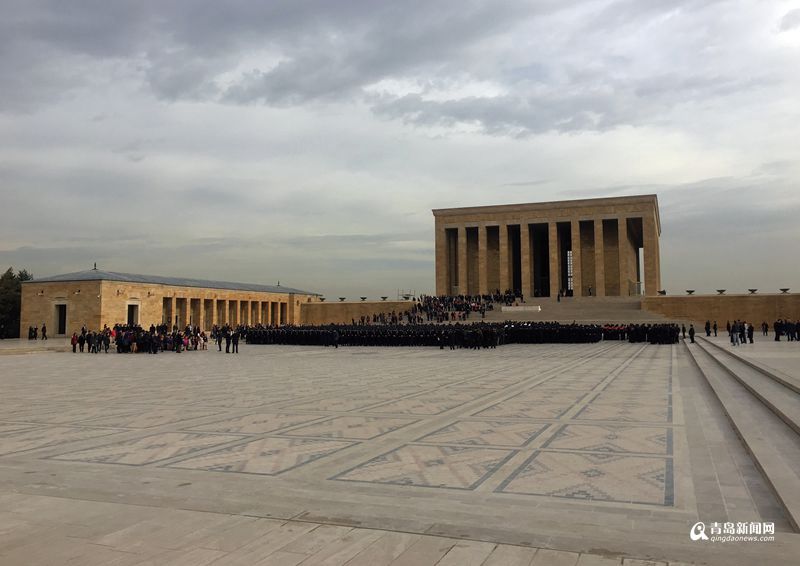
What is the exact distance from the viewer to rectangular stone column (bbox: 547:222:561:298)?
2013 inches

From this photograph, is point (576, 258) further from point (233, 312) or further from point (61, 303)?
point (61, 303)

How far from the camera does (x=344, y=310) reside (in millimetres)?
54875

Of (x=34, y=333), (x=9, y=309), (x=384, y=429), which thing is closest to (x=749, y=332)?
(x=384, y=429)

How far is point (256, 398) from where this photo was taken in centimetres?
1050

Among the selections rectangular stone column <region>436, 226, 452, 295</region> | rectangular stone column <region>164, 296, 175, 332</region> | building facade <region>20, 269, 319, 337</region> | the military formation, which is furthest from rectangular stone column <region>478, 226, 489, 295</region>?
rectangular stone column <region>164, 296, 175, 332</region>

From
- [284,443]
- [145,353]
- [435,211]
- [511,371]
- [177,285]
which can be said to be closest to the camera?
[284,443]

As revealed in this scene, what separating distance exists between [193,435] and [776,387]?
8.61 metres

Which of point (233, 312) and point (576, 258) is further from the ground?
point (576, 258)

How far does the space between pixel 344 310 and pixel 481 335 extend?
1136 inches

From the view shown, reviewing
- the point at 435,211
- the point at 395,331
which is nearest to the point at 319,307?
the point at 435,211

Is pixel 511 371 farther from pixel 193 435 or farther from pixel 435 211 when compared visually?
pixel 435 211

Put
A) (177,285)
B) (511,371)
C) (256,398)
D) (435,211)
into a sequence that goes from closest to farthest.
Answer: (256,398) < (511,371) < (177,285) < (435,211)

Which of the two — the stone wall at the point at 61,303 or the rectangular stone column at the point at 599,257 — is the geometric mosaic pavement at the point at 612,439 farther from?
the rectangular stone column at the point at 599,257

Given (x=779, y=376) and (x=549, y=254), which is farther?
(x=549, y=254)
